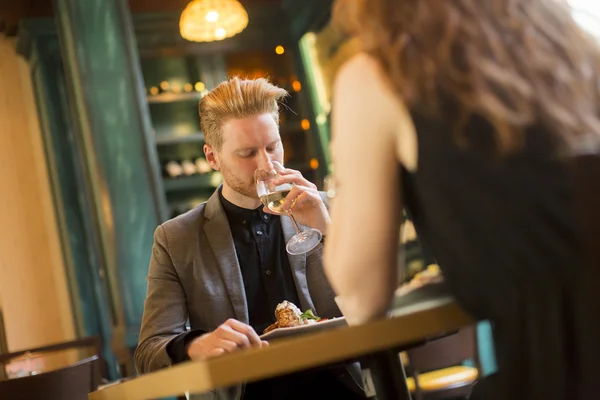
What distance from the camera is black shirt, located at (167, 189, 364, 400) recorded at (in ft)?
6.38

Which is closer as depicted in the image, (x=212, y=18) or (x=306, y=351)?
(x=306, y=351)

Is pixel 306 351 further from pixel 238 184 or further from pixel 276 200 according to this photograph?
pixel 238 184

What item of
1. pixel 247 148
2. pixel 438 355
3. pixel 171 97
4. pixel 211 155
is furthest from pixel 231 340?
pixel 171 97

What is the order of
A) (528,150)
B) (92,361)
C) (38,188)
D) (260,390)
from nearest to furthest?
(528,150)
(260,390)
(92,361)
(38,188)

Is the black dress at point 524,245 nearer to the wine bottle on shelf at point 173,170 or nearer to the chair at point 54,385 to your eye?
the chair at point 54,385

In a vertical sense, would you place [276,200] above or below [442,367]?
above

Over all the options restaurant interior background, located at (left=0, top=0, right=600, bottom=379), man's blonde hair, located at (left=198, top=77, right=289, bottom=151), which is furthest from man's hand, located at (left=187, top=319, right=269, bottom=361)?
restaurant interior background, located at (left=0, top=0, right=600, bottom=379)

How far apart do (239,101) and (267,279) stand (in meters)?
0.52

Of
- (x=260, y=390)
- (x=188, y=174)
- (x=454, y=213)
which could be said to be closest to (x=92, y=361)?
(x=260, y=390)

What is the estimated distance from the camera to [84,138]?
4230 mm

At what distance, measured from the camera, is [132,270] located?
416 cm

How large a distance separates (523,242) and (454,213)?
89 millimetres

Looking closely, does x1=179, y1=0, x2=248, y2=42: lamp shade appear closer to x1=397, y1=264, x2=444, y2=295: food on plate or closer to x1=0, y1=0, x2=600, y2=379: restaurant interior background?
x1=0, y1=0, x2=600, y2=379: restaurant interior background

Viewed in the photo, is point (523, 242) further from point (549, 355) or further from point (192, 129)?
point (192, 129)
